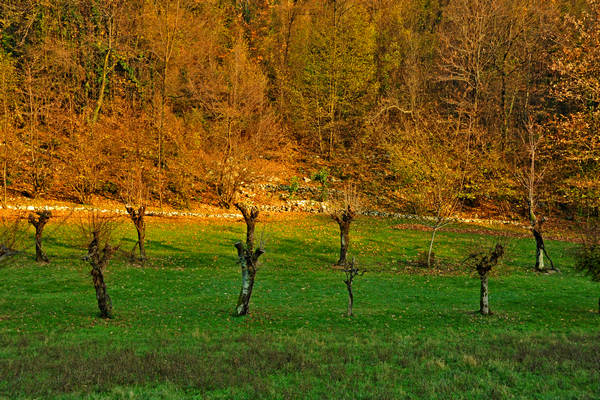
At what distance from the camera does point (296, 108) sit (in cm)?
7056

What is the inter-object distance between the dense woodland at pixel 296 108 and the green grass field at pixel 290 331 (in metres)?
16.2

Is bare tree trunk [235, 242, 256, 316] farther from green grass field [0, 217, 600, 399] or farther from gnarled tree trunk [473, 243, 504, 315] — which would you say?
gnarled tree trunk [473, 243, 504, 315]

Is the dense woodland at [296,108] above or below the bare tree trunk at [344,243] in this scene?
above

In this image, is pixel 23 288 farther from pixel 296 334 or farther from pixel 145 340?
pixel 296 334

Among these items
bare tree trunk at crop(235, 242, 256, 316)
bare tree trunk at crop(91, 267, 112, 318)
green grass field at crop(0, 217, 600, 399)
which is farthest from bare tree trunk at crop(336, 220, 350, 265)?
bare tree trunk at crop(91, 267, 112, 318)

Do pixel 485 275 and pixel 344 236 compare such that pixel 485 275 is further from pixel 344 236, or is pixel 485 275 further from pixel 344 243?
pixel 344 236

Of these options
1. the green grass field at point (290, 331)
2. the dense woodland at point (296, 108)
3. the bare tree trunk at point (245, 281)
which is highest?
the dense woodland at point (296, 108)

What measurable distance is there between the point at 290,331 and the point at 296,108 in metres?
A: 57.1

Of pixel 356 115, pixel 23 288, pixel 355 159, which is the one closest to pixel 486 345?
pixel 23 288

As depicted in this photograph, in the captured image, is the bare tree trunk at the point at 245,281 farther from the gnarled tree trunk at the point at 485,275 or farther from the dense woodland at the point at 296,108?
the dense woodland at the point at 296,108

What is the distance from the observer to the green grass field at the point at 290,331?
448 inches

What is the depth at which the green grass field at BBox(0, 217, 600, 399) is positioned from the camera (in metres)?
11.4

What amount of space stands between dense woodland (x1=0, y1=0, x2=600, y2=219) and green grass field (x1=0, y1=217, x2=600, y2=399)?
1625cm

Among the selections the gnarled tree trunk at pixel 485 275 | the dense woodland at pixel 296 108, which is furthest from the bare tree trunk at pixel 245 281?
the dense woodland at pixel 296 108
